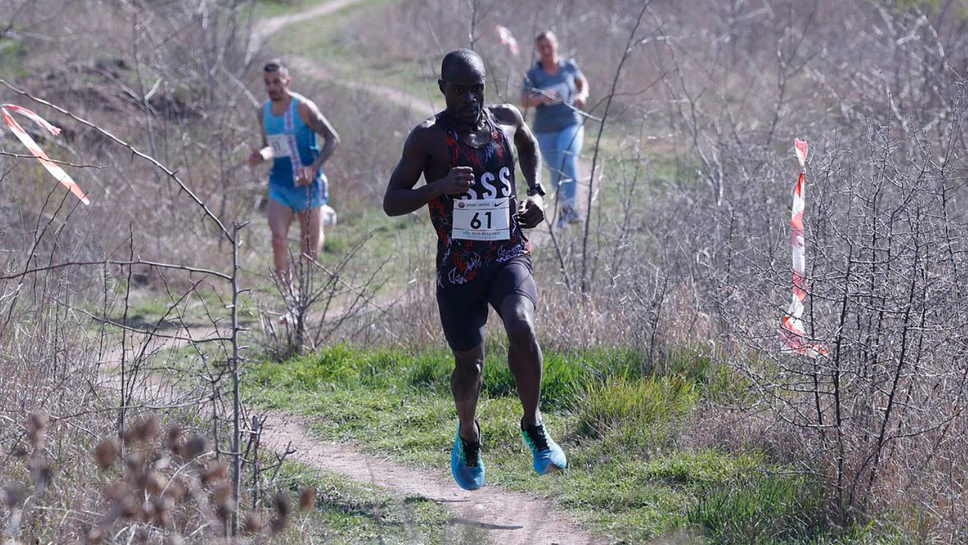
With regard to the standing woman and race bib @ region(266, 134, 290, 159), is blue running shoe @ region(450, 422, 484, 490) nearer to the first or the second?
race bib @ region(266, 134, 290, 159)

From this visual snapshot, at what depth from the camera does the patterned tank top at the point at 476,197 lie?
4.86 metres

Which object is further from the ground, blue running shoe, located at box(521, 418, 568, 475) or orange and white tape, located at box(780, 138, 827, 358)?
orange and white tape, located at box(780, 138, 827, 358)

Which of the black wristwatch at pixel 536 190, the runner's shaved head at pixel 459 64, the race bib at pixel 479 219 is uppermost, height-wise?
the runner's shaved head at pixel 459 64

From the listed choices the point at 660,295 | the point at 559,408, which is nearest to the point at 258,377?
the point at 559,408

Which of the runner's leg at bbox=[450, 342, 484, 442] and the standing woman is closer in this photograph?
the runner's leg at bbox=[450, 342, 484, 442]

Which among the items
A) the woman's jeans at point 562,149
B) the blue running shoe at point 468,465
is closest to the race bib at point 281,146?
the woman's jeans at point 562,149

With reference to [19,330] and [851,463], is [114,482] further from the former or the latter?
[851,463]

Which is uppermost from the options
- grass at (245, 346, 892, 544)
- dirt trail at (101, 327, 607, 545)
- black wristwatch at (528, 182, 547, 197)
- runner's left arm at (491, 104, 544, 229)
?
runner's left arm at (491, 104, 544, 229)

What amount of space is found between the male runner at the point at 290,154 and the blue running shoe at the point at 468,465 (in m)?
3.63

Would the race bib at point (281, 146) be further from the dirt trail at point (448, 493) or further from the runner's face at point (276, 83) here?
the dirt trail at point (448, 493)

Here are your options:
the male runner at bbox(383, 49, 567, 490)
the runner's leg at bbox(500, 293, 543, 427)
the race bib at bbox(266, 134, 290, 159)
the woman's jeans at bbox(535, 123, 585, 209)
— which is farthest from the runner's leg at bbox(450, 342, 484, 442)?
the woman's jeans at bbox(535, 123, 585, 209)

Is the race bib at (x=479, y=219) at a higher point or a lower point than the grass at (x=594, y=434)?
higher

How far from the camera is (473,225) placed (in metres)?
4.82

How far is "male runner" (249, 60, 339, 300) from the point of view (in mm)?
8445
